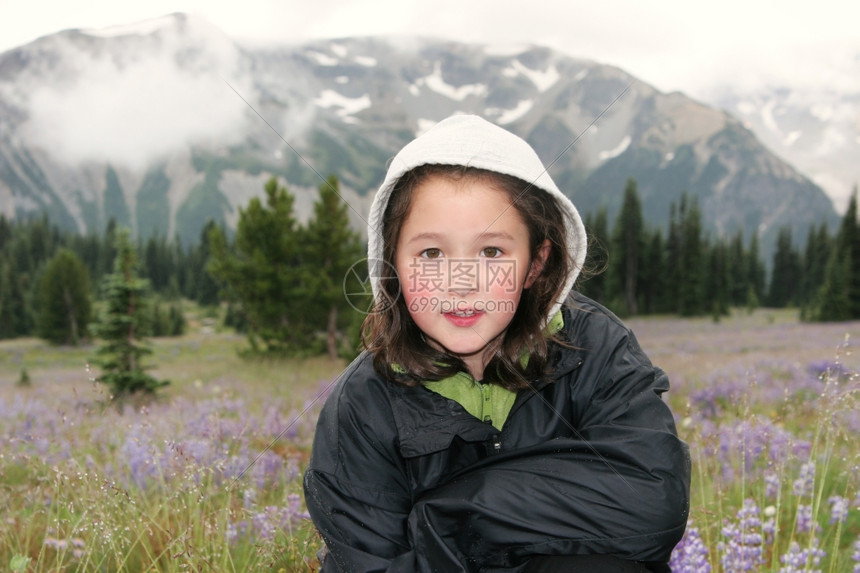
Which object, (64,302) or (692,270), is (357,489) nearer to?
(692,270)

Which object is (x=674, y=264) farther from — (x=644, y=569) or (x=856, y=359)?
(x=644, y=569)

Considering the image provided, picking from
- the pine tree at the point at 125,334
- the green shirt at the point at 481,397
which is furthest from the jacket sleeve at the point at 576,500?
the pine tree at the point at 125,334

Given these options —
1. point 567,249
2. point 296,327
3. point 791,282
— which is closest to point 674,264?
point 791,282

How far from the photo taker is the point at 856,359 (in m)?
12.9

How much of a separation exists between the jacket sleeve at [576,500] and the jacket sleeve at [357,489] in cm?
13

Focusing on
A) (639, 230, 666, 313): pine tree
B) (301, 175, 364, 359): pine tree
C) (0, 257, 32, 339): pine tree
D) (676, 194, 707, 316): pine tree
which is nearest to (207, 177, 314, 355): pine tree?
(301, 175, 364, 359): pine tree

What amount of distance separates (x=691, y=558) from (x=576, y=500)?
1111 millimetres

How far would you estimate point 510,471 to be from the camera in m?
2.03

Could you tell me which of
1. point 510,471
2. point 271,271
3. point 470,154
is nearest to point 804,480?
point 510,471

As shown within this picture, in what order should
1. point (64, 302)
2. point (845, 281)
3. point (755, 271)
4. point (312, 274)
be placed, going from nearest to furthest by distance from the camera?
point (312, 274), point (845, 281), point (64, 302), point (755, 271)

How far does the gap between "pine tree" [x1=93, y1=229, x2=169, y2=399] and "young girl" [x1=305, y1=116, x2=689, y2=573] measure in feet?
49.5

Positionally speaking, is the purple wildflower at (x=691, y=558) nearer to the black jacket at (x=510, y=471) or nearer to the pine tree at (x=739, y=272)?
the black jacket at (x=510, y=471)

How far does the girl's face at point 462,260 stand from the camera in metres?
2.18

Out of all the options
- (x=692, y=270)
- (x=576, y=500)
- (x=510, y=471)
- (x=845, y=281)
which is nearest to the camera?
(x=576, y=500)
